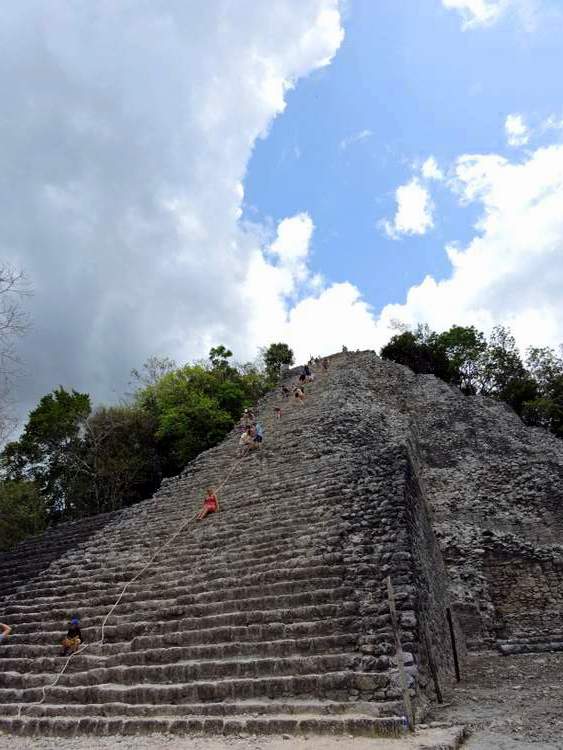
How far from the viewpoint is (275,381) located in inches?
1191

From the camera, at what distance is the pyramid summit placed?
462 centimetres

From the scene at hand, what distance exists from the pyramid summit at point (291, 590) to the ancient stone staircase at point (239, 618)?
0.07ft

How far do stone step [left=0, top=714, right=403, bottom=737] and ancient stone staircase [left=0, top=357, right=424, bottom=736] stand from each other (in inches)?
0.5

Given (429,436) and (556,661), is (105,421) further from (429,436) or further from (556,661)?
(556,661)

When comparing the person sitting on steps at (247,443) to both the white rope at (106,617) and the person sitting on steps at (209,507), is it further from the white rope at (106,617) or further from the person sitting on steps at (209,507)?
the white rope at (106,617)

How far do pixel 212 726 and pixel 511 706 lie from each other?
2886 millimetres

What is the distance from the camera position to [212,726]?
4.30 metres

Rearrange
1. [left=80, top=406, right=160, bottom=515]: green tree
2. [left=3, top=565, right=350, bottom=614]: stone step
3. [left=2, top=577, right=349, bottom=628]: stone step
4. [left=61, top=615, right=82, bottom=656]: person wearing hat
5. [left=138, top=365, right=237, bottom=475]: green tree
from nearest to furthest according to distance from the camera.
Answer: [left=2, top=577, right=349, bottom=628]: stone step < [left=3, top=565, right=350, bottom=614]: stone step < [left=61, top=615, right=82, bottom=656]: person wearing hat < [left=138, top=365, right=237, bottom=475]: green tree < [left=80, top=406, right=160, bottom=515]: green tree

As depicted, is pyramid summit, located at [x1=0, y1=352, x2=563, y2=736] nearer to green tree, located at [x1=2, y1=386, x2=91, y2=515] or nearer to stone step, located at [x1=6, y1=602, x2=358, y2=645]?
stone step, located at [x1=6, y1=602, x2=358, y2=645]

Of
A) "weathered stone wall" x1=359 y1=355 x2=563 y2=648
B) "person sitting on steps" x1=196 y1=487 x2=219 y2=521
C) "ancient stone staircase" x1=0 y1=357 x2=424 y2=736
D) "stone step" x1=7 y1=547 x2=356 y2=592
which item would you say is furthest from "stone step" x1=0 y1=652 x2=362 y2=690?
"weathered stone wall" x1=359 y1=355 x2=563 y2=648

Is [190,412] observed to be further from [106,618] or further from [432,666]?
[432,666]

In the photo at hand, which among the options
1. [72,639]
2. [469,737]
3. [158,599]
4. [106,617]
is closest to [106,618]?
[106,617]

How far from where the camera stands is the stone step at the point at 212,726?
3850mm

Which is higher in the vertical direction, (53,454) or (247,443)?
(53,454)
